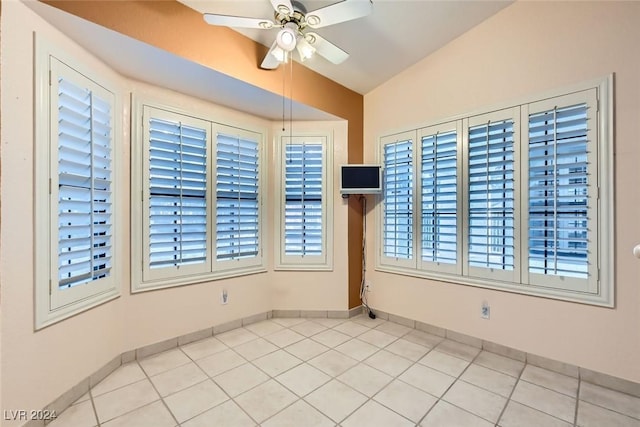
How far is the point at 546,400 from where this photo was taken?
6.08 ft

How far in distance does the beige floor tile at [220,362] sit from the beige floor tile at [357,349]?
2.98 ft

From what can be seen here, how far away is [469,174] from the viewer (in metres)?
2.60

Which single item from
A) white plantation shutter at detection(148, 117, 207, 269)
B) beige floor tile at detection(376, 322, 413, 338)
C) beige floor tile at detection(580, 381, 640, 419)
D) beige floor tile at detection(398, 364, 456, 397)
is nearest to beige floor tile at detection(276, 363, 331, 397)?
beige floor tile at detection(398, 364, 456, 397)

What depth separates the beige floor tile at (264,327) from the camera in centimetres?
296

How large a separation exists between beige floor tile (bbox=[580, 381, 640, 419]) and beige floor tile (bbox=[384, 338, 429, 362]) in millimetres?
1081

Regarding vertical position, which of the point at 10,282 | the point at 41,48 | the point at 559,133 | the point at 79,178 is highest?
the point at 41,48

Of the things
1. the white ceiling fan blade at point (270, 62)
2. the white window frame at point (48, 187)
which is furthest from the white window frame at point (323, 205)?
the white window frame at point (48, 187)

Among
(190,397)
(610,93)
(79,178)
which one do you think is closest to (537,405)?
(610,93)

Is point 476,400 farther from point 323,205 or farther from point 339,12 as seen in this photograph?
point 339,12

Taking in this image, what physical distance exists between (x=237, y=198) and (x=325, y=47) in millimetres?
1738

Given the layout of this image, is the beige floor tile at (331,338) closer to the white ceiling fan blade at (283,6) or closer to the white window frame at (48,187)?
the white window frame at (48,187)

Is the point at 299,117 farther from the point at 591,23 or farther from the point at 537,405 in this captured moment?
A: the point at 537,405

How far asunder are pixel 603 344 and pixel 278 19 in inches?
130

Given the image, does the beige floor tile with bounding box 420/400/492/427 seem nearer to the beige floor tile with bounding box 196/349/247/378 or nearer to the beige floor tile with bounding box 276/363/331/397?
the beige floor tile with bounding box 276/363/331/397
